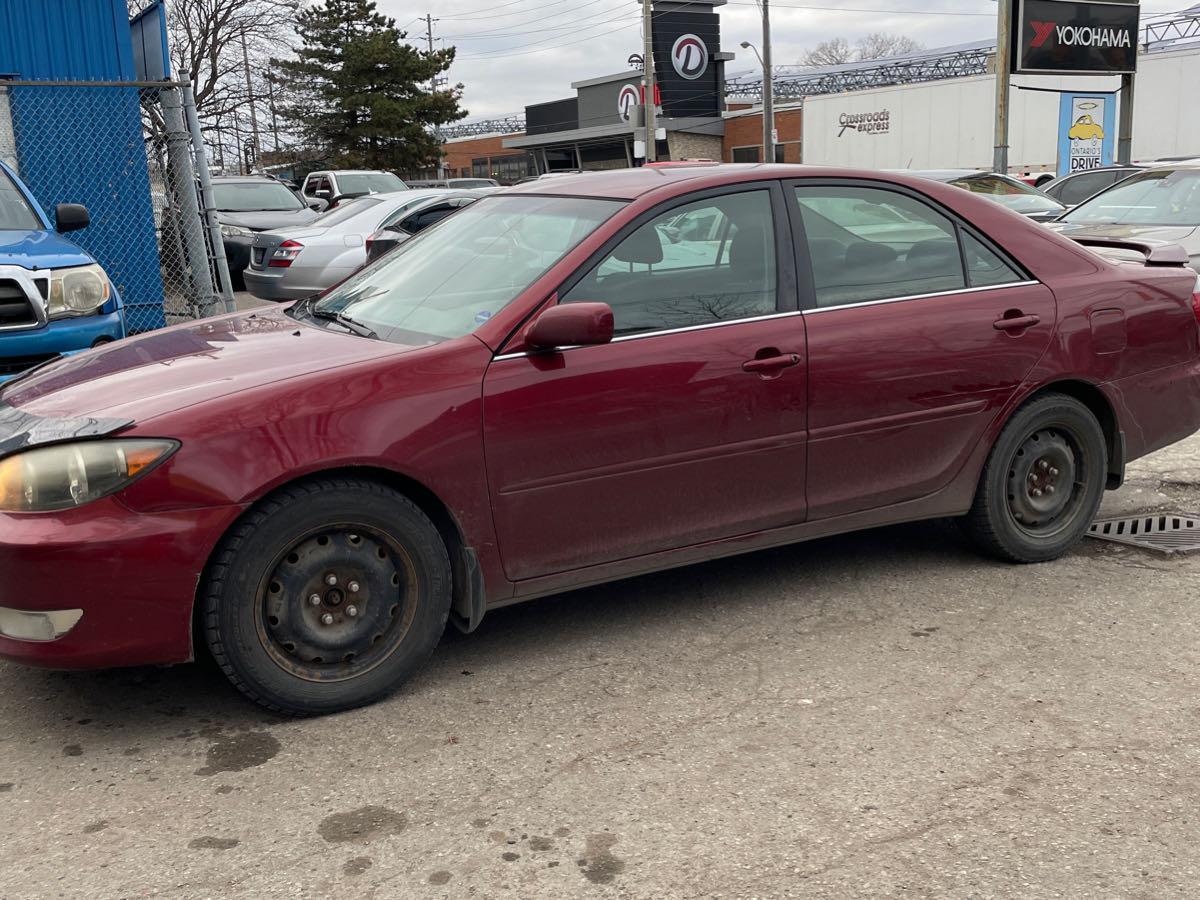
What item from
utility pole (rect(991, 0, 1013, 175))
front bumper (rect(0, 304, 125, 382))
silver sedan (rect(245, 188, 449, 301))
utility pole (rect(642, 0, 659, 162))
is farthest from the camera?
utility pole (rect(642, 0, 659, 162))

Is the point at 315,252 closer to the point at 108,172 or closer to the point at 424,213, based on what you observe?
the point at 424,213

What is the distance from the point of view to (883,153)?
38.2 meters

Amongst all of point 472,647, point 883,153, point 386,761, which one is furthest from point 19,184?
point 883,153

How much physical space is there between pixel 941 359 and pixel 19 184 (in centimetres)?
665

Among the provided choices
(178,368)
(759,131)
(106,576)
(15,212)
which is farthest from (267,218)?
(759,131)

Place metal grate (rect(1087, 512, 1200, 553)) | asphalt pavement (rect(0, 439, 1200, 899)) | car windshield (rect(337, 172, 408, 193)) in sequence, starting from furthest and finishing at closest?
1. car windshield (rect(337, 172, 408, 193))
2. metal grate (rect(1087, 512, 1200, 553))
3. asphalt pavement (rect(0, 439, 1200, 899))

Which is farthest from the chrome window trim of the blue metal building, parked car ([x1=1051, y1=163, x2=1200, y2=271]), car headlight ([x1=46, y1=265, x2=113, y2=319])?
the blue metal building

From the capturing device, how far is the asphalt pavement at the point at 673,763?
2785 mm

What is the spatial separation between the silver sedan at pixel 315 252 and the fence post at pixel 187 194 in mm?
2031

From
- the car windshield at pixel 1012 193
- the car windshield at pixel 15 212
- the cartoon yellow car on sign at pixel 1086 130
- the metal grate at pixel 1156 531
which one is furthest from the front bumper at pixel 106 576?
the cartoon yellow car on sign at pixel 1086 130

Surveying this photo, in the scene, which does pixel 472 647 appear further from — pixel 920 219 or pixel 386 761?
pixel 920 219

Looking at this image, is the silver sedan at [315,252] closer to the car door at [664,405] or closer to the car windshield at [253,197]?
the car windshield at [253,197]

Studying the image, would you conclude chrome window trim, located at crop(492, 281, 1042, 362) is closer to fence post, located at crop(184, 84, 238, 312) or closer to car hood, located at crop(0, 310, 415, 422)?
car hood, located at crop(0, 310, 415, 422)

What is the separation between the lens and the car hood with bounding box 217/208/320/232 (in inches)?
675
